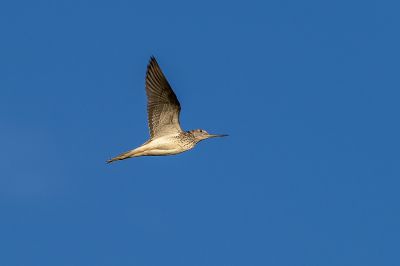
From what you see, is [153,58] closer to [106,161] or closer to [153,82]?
[153,82]

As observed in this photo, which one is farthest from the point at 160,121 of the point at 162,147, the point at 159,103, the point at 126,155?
the point at 126,155

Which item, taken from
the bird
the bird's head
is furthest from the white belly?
the bird's head

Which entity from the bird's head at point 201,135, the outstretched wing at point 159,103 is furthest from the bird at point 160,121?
the bird's head at point 201,135

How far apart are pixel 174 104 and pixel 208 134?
231cm

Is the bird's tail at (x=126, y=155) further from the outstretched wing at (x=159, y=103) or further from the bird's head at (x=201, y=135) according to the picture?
the bird's head at (x=201, y=135)

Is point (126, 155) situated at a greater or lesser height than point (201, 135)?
lesser

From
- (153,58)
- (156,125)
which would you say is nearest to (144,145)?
(156,125)

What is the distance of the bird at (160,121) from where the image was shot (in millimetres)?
22828

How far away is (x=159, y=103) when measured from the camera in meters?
23.0

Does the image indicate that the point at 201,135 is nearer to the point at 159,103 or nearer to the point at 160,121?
the point at 160,121

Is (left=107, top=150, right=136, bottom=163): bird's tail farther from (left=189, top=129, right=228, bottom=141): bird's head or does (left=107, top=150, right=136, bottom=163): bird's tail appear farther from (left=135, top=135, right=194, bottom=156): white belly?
(left=189, top=129, right=228, bottom=141): bird's head

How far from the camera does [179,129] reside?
77.1ft

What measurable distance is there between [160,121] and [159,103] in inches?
22.6

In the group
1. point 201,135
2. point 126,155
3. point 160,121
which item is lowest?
point 126,155
